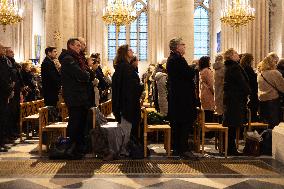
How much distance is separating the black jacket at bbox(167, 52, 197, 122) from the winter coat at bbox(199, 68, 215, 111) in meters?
1.65

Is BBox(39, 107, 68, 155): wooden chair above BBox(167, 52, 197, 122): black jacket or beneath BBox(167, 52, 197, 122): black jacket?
beneath

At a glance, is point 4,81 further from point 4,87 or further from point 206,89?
point 206,89

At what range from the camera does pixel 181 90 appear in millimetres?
8273

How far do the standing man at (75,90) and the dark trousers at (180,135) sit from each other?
1.38m

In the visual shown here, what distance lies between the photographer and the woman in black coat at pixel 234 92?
8.38 meters

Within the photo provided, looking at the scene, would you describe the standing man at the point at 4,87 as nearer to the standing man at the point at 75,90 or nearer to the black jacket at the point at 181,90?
the standing man at the point at 75,90

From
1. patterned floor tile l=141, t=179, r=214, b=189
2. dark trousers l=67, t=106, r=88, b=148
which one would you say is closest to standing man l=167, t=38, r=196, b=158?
dark trousers l=67, t=106, r=88, b=148

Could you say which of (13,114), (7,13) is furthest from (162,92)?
(7,13)

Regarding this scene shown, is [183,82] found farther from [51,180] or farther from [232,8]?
[232,8]

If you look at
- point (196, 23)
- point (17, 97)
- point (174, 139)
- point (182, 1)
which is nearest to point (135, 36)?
point (196, 23)

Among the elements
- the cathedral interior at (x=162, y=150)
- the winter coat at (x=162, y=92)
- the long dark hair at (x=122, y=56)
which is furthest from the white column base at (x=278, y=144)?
the long dark hair at (x=122, y=56)

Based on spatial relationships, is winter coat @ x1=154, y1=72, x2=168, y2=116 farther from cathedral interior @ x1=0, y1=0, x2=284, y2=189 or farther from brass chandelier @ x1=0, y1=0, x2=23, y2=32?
brass chandelier @ x1=0, y1=0, x2=23, y2=32

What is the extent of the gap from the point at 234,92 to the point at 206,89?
5.71 feet

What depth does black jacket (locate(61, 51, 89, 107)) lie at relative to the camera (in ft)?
26.9
